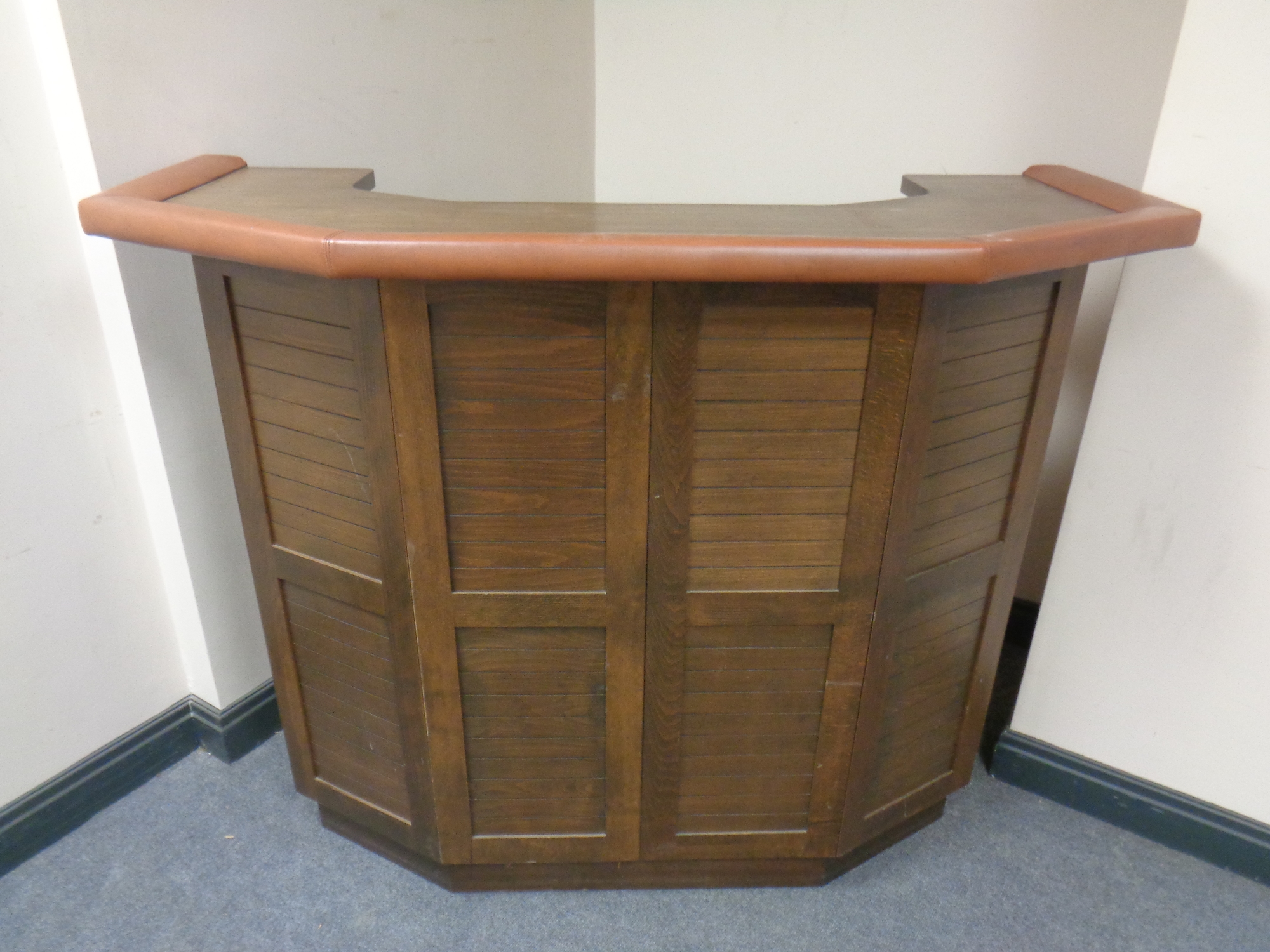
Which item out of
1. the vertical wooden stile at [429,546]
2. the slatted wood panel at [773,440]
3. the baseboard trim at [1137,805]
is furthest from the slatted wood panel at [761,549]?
the baseboard trim at [1137,805]

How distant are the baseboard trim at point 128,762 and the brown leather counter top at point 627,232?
106 centimetres

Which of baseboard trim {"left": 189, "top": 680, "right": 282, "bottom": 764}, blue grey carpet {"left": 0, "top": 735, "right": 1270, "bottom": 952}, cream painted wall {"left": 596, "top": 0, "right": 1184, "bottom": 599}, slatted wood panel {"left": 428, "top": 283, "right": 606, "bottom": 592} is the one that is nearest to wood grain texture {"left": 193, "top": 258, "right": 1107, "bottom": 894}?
slatted wood panel {"left": 428, "top": 283, "right": 606, "bottom": 592}

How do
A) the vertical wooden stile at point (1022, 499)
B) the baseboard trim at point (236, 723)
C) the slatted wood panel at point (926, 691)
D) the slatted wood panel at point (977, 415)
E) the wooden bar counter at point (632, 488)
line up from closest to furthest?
the wooden bar counter at point (632, 488), the slatted wood panel at point (977, 415), the vertical wooden stile at point (1022, 499), the slatted wood panel at point (926, 691), the baseboard trim at point (236, 723)

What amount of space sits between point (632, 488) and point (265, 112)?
1043 millimetres

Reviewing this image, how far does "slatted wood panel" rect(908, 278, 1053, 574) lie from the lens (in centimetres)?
126

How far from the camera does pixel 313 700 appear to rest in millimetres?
1587

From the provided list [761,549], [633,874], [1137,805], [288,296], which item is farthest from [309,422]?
[1137,805]

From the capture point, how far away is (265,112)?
164 centimetres

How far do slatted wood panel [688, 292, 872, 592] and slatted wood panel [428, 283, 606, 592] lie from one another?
15 centimetres

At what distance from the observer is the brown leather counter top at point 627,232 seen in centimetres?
104

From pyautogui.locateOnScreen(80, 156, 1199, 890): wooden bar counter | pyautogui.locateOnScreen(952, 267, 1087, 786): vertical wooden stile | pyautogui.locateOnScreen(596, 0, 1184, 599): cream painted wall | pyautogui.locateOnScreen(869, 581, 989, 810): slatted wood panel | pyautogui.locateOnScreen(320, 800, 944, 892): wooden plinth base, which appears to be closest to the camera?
pyautogui.locateOnScreen(80, 156, 1199, 890): wooden bar counter

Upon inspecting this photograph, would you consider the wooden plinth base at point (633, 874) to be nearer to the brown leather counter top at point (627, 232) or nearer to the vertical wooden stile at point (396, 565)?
the vertical wooden stile at point (396, 565)

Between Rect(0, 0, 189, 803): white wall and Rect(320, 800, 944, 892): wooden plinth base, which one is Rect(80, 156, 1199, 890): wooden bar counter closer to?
Rect(320, 800, 944, 892): wooden plinth base

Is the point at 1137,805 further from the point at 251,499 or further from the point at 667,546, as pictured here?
the point at 251,499
